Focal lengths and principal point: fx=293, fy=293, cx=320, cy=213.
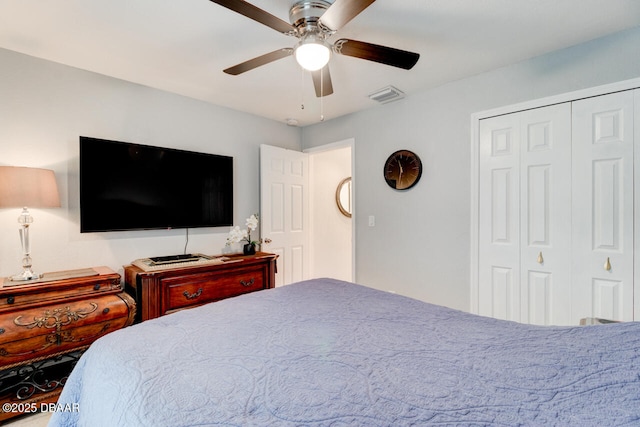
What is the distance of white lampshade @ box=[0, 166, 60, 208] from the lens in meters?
1.88

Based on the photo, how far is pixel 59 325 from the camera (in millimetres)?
1951

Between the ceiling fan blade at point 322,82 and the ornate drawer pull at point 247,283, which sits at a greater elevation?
the ceiling fan blade at point 322,82

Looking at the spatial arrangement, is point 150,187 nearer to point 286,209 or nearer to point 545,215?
point 286,209

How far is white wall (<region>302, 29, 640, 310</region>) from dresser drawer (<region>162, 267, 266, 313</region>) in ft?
4.14

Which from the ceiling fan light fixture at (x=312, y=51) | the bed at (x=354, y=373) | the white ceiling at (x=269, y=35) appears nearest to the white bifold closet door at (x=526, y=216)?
the white ceiling at (x=269, y=35)

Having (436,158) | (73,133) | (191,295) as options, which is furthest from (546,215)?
(73,133)

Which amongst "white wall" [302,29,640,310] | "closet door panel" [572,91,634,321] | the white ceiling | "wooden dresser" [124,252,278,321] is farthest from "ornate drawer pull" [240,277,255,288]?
"closet door panel" [572,91,634,321]

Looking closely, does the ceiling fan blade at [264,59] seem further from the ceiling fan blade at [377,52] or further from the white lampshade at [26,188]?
the white lampshade at [26,188]

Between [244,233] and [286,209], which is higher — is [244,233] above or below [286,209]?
below

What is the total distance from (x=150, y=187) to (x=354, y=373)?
262 cm

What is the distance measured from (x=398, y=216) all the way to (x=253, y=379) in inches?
103

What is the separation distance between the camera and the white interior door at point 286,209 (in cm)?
361

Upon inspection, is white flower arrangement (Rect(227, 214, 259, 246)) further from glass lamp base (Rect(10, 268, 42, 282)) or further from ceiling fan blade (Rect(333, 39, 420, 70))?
ceiling fan blade (Rect(333, 39, 420, 70))

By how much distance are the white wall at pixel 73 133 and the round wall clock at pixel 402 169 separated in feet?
6.48
